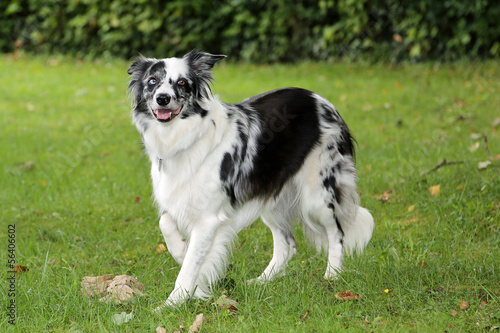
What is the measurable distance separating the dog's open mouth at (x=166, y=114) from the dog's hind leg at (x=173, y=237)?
2.00 ft

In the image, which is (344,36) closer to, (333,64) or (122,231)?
(333,64)

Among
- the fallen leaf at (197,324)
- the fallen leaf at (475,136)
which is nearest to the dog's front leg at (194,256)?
the fallen leaf at (197,324)

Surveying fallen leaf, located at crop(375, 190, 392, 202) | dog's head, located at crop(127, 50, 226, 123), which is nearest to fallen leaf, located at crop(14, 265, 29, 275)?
dog's head, located at crop(127, 50, 226, 123)

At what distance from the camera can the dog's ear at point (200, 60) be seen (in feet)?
12.3

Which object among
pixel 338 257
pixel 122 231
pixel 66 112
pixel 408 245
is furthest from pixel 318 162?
pixel 66 112

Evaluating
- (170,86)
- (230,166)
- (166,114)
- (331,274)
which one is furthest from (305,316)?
(170,86)

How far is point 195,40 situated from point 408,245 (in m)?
9.58

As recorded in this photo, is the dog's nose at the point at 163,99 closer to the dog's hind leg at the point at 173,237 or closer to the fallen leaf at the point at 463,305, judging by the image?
the dog's hind leg at the point at 173,237

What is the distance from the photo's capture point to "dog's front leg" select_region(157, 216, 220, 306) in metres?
3.64

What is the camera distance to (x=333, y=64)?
38.7 ft

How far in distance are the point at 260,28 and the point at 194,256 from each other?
9184 millimetres

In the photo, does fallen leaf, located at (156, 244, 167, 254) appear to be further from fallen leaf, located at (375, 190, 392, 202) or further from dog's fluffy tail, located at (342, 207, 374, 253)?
fallen leaf, located at (375, 190, 392, 202)

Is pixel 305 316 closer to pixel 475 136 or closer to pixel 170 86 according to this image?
pixel 170 86

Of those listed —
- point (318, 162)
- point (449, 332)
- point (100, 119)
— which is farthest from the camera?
point (100, 119)
